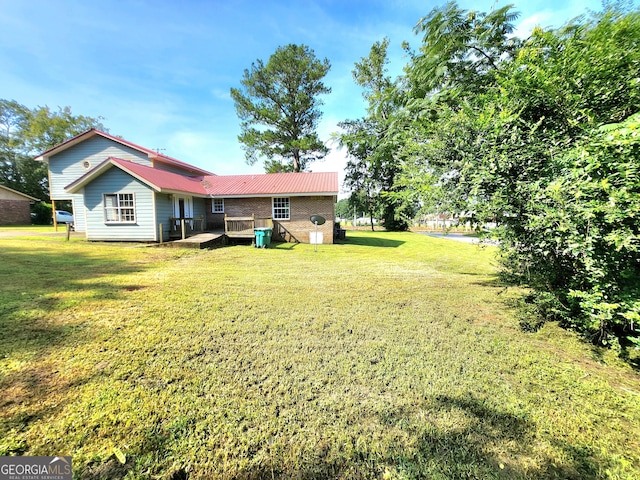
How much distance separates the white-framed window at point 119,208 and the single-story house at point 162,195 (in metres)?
0.04

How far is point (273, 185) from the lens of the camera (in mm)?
16344

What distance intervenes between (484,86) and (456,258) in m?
7.17

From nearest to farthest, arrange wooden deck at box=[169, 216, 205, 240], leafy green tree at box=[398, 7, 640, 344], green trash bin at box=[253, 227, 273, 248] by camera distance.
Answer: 1. leafy green tree at box=[398, 7, 640, 344]
2. green trash bin at box=[253, 227, 273, 248]
3. wooden deck at box=[169, 216, 205, 240]

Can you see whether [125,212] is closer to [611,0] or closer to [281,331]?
[281,331]

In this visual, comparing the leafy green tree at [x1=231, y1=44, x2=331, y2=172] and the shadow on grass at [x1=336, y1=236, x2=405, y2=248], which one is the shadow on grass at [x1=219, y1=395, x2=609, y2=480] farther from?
the leafy green tree at [x1=231, y1=44, x2=331, y2=172]

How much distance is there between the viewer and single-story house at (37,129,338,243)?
12.6 metres

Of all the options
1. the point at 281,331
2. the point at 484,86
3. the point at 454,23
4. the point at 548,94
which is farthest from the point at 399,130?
the point at 281,331

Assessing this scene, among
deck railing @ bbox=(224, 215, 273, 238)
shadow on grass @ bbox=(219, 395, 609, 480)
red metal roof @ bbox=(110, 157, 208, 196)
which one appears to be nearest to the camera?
shadow on grass @ bbox=(219, 395, 609, 480)

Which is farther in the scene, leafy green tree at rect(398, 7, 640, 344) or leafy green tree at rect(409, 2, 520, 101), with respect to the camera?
leafy green tree at rect(409, 2, 520, 101)

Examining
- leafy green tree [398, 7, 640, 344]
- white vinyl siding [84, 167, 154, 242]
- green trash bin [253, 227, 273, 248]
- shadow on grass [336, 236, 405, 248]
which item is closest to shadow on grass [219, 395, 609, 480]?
leafy green tree [398, 7, 640, 344]

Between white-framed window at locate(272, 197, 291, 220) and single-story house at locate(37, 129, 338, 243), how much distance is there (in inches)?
2.4

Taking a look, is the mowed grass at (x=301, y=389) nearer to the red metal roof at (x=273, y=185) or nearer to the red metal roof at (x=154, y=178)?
the red metal roof at (x=154, y=178)

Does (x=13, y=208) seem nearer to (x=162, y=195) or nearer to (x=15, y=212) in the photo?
(x=15, y=212)

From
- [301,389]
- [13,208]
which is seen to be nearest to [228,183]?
[301,389]
